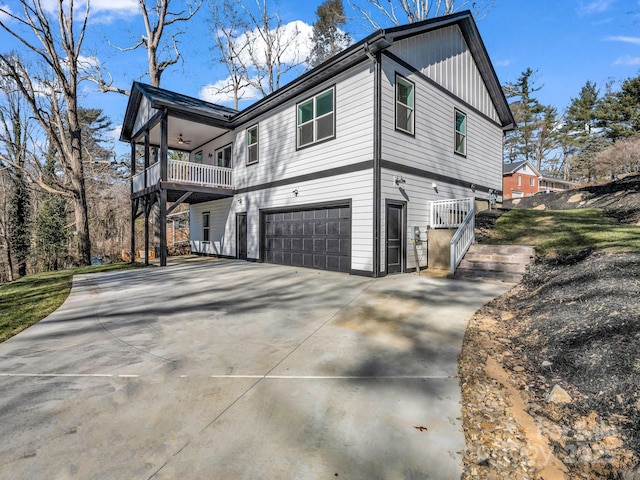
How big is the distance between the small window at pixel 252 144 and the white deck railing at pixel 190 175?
1.31 metres

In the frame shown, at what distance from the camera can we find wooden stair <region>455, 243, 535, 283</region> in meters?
6.76

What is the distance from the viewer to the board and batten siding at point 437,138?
7.94 metres

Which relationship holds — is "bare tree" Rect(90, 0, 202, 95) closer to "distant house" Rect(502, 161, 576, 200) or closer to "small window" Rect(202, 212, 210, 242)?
"small window" Rect(202, 212, 210, 242)

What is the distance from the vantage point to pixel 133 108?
13.6 meters

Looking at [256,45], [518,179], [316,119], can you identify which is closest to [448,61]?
[316,119]

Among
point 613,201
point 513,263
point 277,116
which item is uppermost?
point 277,116

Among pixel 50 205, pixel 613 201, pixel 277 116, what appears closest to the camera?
pixel 277 116

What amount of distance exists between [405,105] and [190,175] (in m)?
7.82

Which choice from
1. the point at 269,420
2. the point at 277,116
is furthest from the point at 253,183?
the point at 269,420

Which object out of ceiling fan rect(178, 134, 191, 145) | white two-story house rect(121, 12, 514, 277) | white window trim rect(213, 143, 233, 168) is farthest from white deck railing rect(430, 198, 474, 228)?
ceiling fan rect(178, 134, 191, 145)

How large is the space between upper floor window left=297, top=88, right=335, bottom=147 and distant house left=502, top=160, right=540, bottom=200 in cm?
2616

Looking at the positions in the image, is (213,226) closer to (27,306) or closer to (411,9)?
(27,306)

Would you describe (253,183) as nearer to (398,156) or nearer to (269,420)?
(398,156)

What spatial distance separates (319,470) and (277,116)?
10559 millimetres
